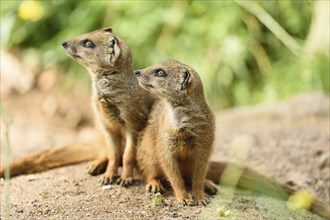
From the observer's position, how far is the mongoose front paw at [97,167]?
4.02m

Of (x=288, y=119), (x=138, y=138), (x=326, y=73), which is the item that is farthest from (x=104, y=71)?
(x=326, y=73)

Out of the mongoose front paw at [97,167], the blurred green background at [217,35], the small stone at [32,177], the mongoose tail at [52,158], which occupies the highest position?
the blurred green background at [217,35]

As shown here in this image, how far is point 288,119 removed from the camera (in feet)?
19.1

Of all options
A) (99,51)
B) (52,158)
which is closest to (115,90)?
(99,51)

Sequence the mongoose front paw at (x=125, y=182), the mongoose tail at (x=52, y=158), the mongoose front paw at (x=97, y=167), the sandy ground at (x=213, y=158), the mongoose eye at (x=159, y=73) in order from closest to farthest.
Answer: the sandy ground at (x=213, y=158) < the mongoose eye at (x=159, y=73) < the mongoose front paw at (x=125, y=182) < the mongoose front paw at (x=97, y=167) < the mongoose tail at (x=52, y=158)

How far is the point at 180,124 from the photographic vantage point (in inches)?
137

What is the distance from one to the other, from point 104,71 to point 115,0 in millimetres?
3488

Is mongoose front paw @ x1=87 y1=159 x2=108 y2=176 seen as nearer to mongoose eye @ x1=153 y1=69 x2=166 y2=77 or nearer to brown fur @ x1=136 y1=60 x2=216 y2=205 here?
brown fur @ x1=136 y1=60 x2=216 y2=205

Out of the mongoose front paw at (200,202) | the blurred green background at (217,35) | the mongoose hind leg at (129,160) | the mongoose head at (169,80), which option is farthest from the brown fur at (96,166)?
the blurred green background at (217,35)

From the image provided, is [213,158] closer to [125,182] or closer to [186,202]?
[125,182]

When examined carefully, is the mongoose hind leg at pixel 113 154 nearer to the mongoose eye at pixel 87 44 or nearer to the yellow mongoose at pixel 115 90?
Result: the yellow mongoose at pixel 115 90

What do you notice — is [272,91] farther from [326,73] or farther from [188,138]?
[188,138]

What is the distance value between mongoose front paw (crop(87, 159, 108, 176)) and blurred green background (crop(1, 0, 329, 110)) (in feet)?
9.78

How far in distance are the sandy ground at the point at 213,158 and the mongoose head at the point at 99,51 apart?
660 mm
